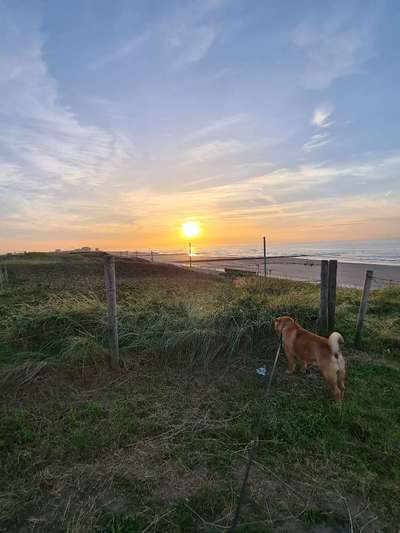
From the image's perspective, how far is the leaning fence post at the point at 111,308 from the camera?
12.0 ft

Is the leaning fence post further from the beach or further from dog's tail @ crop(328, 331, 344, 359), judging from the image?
the beach

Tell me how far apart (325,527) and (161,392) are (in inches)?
78.0

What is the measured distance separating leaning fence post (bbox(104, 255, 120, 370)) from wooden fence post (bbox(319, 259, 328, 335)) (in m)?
3.36

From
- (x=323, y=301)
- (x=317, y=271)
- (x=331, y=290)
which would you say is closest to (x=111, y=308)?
(x=323, y=301)

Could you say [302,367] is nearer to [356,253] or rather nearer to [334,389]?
[334,389]

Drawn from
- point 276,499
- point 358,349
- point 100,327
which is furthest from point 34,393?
point 358,349

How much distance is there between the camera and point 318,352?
3205 mm

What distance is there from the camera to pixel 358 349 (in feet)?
15.0

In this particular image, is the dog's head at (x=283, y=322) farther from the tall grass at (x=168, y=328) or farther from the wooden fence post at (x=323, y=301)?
the wooden fence post at (x=323, y=301)

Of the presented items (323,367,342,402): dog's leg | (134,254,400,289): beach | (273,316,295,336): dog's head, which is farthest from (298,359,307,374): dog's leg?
(134,254,400,289): beach

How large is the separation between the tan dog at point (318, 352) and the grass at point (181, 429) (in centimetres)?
23

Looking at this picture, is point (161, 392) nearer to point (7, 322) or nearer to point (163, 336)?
point (163, 336)

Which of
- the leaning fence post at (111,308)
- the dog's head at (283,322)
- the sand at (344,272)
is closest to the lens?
the leaning fence post at (111,308)

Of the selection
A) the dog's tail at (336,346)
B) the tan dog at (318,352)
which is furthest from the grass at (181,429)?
the dog's tail at (336,346)
